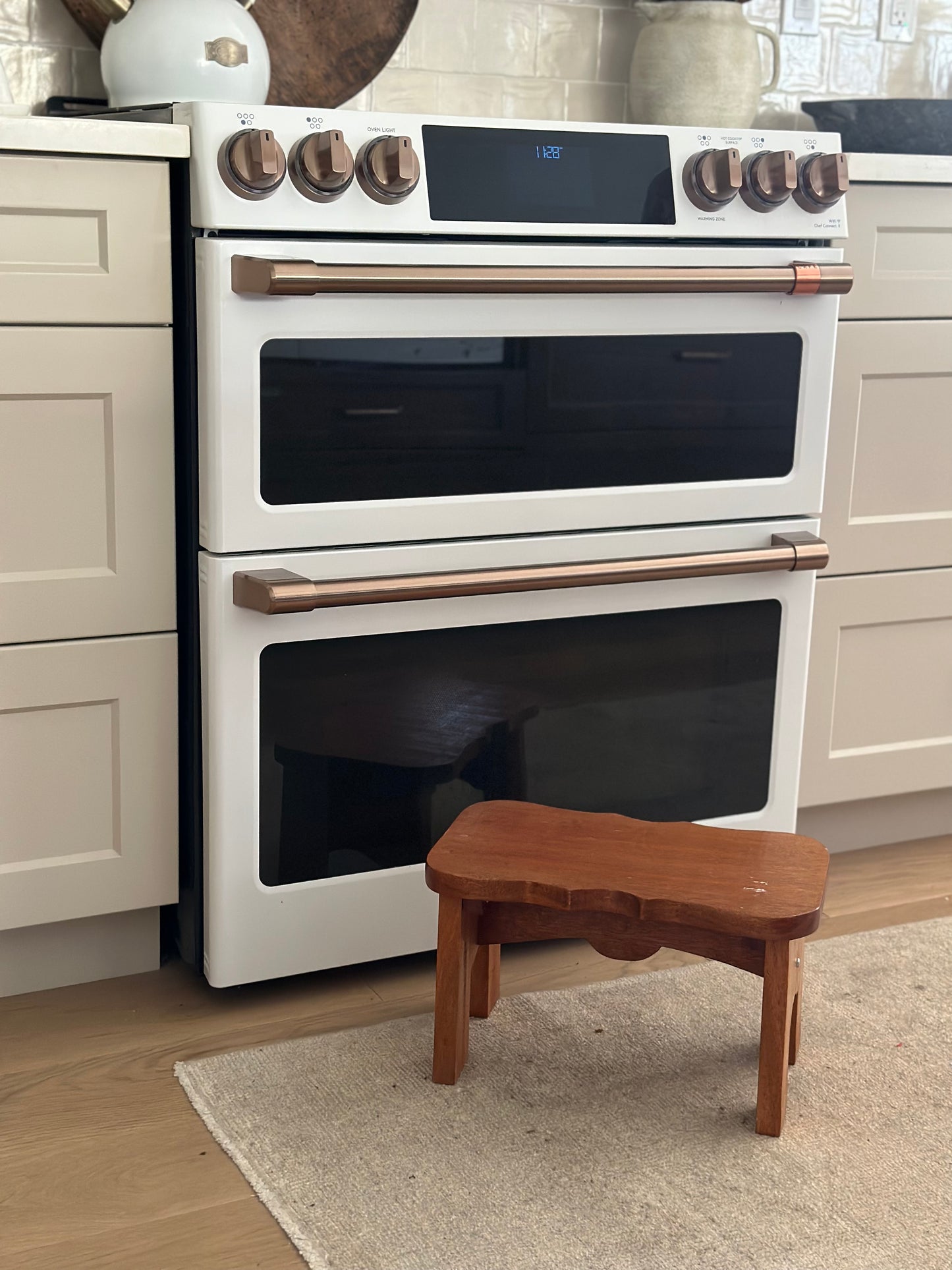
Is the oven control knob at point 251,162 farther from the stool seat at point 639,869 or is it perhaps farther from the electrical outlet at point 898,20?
the electrical outlet at point 898,20

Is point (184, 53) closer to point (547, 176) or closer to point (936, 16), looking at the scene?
point (547, 176)

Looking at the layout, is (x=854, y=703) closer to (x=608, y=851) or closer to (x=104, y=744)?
(x=608, y=851)

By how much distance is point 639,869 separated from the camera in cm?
146

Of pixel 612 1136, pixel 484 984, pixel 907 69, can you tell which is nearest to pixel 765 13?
pixel 907 69

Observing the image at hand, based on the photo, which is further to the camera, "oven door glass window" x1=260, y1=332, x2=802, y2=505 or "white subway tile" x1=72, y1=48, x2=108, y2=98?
"white subway tile" x1=72, y1=48, x2=108, y2=98

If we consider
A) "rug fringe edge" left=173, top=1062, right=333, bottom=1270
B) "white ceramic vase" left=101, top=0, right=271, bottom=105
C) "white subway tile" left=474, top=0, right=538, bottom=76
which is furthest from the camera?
"white subway tile" left=474, top=0, right=538, bottom=76

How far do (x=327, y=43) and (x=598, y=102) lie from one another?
0.52 meters

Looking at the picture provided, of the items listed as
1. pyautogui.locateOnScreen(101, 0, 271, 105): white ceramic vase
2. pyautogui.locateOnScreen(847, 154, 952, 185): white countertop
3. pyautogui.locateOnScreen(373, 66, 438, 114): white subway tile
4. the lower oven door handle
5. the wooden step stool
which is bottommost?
the wooden step stool

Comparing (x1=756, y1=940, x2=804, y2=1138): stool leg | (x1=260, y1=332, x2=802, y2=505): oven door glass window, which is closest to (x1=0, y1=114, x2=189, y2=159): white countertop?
(x1=260, y1=332, x2=802, y2=505): oven door glass window

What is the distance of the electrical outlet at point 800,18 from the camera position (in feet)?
7.61

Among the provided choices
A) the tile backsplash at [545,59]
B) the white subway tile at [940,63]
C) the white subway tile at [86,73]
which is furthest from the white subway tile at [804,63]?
the white subway tile at [86,73]

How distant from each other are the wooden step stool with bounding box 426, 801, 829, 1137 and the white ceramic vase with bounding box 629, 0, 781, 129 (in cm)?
110

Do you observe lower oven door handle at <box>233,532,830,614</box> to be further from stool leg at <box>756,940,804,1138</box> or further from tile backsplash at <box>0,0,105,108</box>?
tile backsplash at <box>0,0,105,108</box>

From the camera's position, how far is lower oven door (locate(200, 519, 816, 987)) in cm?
158
